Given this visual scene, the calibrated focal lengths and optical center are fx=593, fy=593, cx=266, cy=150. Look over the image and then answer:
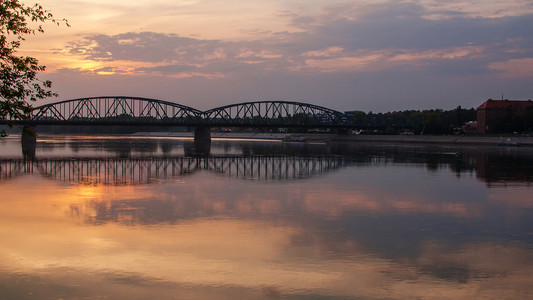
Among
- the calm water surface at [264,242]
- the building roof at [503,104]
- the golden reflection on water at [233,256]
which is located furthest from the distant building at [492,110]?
the golden reflection on water at [233,256]

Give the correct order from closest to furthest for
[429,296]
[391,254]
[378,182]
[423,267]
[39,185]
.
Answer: [429,296], [423,267], [391,254], [39,185], [378,182]

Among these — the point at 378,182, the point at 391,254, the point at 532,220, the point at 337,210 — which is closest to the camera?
the point at 391,254

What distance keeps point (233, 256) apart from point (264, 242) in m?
1.98

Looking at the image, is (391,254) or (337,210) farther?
(337,210)

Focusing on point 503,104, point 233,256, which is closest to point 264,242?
point 233,256

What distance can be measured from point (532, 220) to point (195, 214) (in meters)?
13.2

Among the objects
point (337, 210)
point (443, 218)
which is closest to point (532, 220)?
point (443, 218)

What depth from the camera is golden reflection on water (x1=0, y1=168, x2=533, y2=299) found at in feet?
45.3

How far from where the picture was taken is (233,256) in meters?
16.6

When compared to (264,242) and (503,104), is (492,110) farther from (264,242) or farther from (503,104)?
(264,242)

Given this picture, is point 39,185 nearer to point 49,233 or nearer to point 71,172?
point 71,172

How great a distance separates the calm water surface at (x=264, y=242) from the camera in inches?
545

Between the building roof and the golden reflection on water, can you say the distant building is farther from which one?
the golden reflection on water

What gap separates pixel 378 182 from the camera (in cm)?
3803
